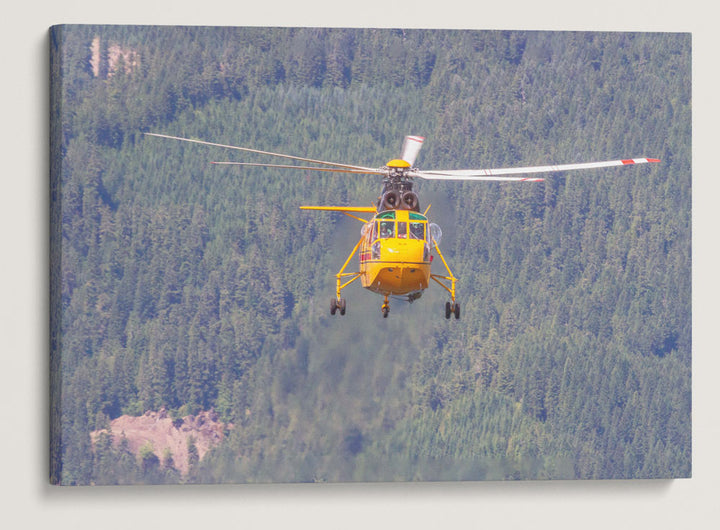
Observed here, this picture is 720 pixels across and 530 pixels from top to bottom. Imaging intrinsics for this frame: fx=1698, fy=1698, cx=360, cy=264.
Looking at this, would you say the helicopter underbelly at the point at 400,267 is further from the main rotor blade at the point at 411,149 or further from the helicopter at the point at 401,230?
the main rotor blade at the point at 411,149

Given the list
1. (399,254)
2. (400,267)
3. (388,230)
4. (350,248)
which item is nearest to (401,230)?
(388,230)

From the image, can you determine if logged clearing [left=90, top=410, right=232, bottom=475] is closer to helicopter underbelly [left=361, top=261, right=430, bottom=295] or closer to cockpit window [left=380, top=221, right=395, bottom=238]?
helicopter underbelly [left=361, top=261, right=430, bottom=295]

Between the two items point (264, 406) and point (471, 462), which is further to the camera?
point (264, 406)

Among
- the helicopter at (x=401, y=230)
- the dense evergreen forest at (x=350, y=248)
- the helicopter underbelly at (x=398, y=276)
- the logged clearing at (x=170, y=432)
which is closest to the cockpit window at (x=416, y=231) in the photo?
the helicopter at (x=401, y=230)

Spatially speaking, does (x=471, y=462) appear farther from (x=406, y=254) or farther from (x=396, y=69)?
(x=396, y=69)

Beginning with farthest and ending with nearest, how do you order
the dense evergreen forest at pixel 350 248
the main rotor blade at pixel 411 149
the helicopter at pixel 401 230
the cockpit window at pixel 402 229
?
the main rotor blade at pixel 411 149 → the dense evergreen forest at pixel 350 248 → the cockpit window at pixel 402 229 → the helicopter at pixel 401 230

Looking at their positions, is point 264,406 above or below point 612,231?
below

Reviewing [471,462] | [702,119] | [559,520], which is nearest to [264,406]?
[471,462]

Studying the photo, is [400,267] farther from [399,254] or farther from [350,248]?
[350,248]
